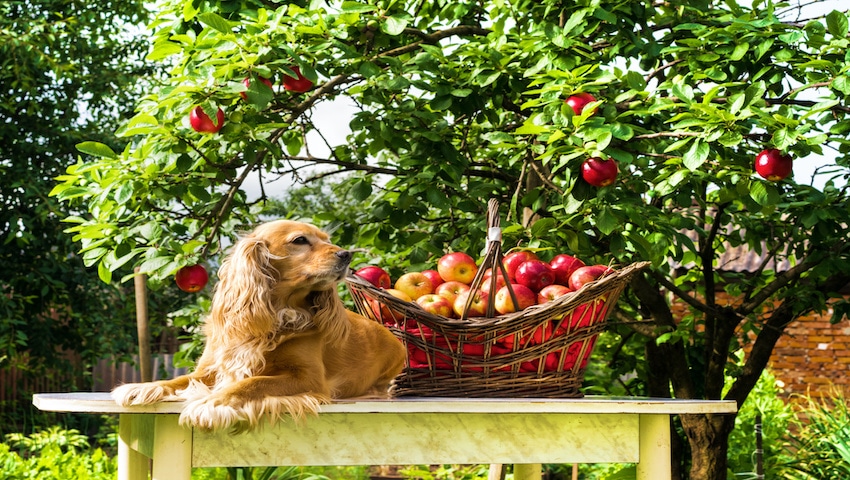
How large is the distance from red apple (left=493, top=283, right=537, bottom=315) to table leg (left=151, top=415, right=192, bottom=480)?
0.86 m

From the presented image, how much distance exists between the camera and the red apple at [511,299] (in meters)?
2.26

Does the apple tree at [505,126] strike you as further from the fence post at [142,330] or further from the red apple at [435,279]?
the fence post at [142,330]

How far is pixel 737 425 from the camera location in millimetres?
6031

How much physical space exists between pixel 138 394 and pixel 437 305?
0.82 m

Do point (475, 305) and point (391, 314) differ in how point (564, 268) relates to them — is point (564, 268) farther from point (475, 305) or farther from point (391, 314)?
point (391, 314)

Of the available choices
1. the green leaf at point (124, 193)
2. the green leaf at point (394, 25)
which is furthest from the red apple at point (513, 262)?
the green leaf at point (124, 193)

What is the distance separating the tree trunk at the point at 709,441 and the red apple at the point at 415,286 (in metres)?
2.13

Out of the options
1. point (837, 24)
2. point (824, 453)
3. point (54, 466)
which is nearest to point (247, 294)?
point (837, 24)

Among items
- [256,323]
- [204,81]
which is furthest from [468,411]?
[204,81]

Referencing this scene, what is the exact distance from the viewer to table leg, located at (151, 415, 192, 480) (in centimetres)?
182

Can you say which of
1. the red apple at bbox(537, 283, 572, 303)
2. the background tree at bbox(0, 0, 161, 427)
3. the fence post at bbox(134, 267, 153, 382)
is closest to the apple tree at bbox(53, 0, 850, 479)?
the red apple at bbox(537, 283, 572, 303)

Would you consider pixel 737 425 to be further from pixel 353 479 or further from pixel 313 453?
pixel 313 453

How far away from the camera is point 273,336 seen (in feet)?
6.27

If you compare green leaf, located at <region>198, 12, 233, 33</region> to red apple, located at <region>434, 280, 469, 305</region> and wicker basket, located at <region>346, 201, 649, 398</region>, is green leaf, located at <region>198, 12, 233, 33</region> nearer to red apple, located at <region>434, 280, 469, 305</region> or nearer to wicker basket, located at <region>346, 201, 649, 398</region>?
wicker basket, located at <region>346, 201, 649, 398</region>
